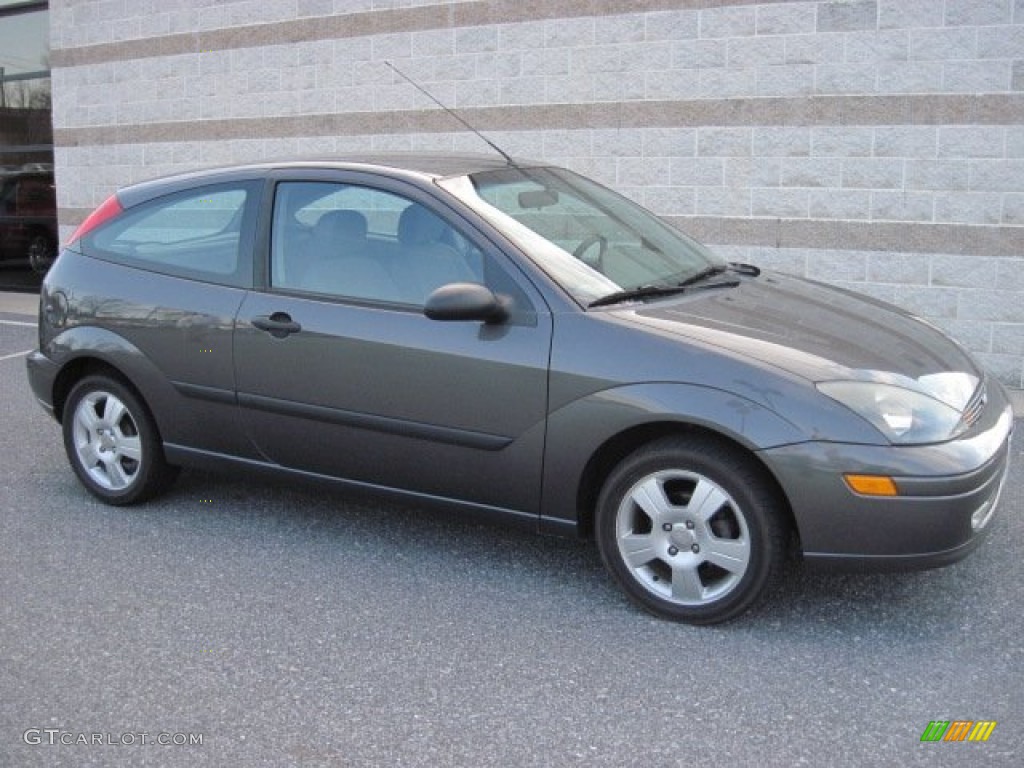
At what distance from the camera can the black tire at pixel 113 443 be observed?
4.98 meters

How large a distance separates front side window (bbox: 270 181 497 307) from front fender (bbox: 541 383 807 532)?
24.7 inches

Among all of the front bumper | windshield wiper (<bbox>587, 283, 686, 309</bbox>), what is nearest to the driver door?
windshield wiper (<bbox>587, 283, 686, 309</bbox>)

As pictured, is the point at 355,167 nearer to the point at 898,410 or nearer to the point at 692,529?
the point at 692,529

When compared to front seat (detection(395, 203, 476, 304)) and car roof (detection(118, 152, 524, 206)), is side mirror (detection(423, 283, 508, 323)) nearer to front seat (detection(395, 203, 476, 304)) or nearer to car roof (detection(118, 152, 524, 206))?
front seat (detection(395, 203, 476, 304))

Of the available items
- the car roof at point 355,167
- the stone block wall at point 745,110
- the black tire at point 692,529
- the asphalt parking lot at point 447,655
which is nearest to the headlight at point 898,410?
the black tire at point 692,529

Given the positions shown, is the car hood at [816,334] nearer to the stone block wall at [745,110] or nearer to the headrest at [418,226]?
the headrest at [418,226]

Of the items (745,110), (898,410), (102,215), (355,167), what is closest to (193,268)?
(102,215)

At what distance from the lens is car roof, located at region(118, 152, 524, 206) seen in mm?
4516

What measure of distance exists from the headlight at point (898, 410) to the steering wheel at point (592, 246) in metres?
1.02

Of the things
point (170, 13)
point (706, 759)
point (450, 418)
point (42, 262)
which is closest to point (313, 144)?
point (170, 13)

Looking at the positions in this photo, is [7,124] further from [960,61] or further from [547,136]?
[960,61]

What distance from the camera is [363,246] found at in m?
4.43

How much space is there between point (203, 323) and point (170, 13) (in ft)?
25.5

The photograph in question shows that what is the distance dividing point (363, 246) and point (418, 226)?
257mm
